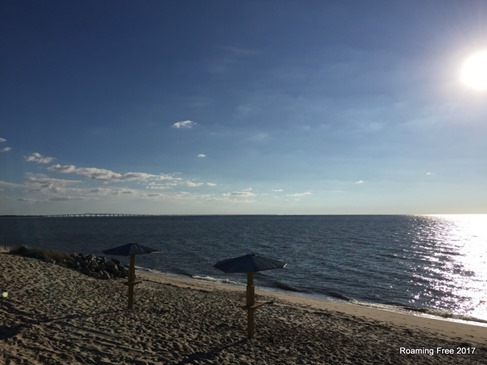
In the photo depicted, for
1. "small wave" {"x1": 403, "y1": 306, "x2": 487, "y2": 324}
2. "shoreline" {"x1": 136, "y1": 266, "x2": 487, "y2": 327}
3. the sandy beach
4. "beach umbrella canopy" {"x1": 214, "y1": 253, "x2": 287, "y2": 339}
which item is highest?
"beach umbrella canopy" {"x1": 214, "y1": 253, "x2": 287, "y2": 339}

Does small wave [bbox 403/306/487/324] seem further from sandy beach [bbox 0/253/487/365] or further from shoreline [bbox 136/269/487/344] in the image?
sandy beach [bbox 0/253/487/365]

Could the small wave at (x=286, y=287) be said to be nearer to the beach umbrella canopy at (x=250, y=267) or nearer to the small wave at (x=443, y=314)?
the small wave at (x=443, y=314)

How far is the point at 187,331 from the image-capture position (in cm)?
1181

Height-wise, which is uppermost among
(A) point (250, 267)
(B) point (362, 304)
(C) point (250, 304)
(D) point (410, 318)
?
(A) point (250, 267)

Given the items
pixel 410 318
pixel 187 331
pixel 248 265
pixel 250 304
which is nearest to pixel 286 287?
pixel 410 318

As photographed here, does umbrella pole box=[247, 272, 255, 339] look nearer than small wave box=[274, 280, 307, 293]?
Yes

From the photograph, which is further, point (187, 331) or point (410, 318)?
point (410, 318)

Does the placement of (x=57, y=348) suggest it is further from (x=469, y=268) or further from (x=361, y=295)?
(x=469, y=268)

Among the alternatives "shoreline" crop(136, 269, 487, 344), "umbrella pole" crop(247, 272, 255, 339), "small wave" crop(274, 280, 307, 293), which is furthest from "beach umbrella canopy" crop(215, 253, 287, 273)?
"small wave" crop(274, 280, 307, 293)

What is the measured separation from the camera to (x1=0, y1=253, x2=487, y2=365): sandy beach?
31.3 ft

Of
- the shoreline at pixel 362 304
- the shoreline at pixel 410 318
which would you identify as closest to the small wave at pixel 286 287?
the shoreline at pixel 362 304

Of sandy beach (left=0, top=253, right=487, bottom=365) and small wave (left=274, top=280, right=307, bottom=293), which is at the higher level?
sandy beach (left=0, top=253, right=487, bottom=365)

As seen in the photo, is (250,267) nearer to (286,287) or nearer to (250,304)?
(250,304)

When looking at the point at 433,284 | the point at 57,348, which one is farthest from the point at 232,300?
the point at 433,284
